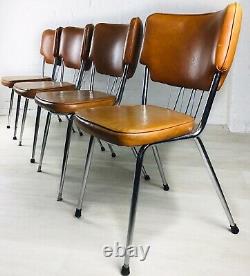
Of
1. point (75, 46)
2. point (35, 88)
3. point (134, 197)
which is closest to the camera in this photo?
point (134, 197)

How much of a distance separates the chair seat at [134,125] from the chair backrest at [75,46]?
97cm

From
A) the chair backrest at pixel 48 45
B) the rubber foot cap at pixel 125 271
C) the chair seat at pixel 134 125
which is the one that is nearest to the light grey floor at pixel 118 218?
the rubber foot cap at pixel 125 271

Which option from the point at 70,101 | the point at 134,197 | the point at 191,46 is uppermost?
the point at 191,46

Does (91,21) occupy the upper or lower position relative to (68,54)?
upper

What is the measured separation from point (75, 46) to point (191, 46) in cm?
125

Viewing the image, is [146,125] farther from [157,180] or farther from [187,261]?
[157,180]

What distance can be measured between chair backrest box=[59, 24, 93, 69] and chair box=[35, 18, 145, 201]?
18cm

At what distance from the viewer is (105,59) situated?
1954 millimetres

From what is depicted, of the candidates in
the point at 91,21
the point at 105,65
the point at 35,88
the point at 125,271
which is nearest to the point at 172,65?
the point at 105,65

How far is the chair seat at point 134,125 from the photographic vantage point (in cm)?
105

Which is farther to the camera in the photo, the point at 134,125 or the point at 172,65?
the point at 172,65

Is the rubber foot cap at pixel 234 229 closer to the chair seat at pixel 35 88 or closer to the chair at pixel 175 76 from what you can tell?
the chair at pixel 175 76

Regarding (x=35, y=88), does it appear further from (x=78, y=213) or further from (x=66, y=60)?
(x=78, y=213)

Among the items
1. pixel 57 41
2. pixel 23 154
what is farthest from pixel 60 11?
pixel 23 154
